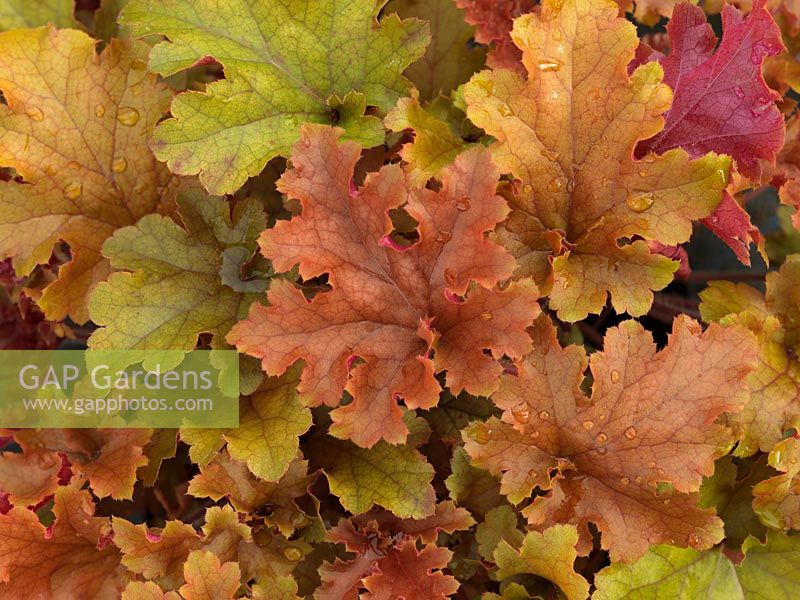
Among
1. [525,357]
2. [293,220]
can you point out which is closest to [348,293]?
[293,220]

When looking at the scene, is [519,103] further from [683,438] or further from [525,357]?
[683,438]

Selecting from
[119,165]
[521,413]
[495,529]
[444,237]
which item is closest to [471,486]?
[495,529]

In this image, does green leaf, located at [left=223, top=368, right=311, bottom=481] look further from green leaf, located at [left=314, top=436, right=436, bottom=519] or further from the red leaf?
the red leaf

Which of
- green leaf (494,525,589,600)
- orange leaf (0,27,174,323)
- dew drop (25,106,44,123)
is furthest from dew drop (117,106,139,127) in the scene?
green leaf (494,525,589,600)

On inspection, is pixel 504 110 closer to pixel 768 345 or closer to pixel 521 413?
pixel 521 413

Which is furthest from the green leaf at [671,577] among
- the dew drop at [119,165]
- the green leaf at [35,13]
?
the green leaf at [35,13]

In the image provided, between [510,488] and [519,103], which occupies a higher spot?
[519,103]

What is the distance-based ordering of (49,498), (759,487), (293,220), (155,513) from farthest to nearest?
(155,513) → (49,498) → (759,487) → (293,220)
